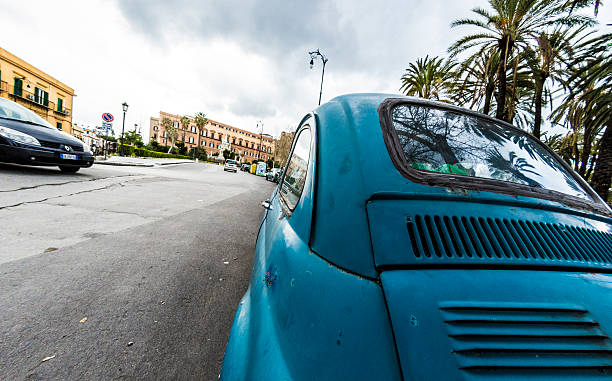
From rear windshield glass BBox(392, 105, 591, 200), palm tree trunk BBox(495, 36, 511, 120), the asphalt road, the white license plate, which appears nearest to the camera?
rear windshield glass BBox(392, 105, 591, 200)

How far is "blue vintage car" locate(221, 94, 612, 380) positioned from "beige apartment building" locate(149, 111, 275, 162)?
77027mm

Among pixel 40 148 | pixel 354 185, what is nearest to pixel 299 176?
pixel 354 185

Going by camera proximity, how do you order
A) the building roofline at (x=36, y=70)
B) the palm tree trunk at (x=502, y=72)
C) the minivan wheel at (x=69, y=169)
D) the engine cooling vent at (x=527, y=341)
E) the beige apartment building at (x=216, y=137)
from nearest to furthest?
the engine cooling vent at (x=527, y=341) → the minivan wheel at (x=69, y=169) → the palm tree trunk at (x=502, y=72) → the building roofline at (x=36, y=70) → the beige apartment building at (x=216, y=137)

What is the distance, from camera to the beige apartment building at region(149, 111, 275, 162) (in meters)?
79.7

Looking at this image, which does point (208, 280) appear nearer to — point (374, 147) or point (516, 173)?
point (374, 147)

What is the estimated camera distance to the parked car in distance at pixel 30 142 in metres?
A: 4.89

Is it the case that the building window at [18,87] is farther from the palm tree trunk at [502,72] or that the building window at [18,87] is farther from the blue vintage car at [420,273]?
the palm tree trunk at [502,72]

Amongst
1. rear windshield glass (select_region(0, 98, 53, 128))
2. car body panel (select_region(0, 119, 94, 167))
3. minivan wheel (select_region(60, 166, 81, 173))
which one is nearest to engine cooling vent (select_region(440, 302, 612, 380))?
car body panel (select_region(0, 119, 94, 167))

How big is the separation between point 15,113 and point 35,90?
104ft

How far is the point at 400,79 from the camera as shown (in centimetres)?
1612

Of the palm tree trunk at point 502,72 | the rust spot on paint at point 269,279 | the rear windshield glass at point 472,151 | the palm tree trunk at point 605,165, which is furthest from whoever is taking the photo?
the palm tree trunk at point 502,72

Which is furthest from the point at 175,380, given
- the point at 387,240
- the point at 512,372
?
the point at 512,372

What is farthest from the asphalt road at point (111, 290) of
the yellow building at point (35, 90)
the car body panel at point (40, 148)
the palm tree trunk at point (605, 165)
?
the yellow building at point (35, 90)

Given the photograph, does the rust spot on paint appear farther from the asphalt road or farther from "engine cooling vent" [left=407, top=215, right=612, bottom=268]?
the asphalt road
